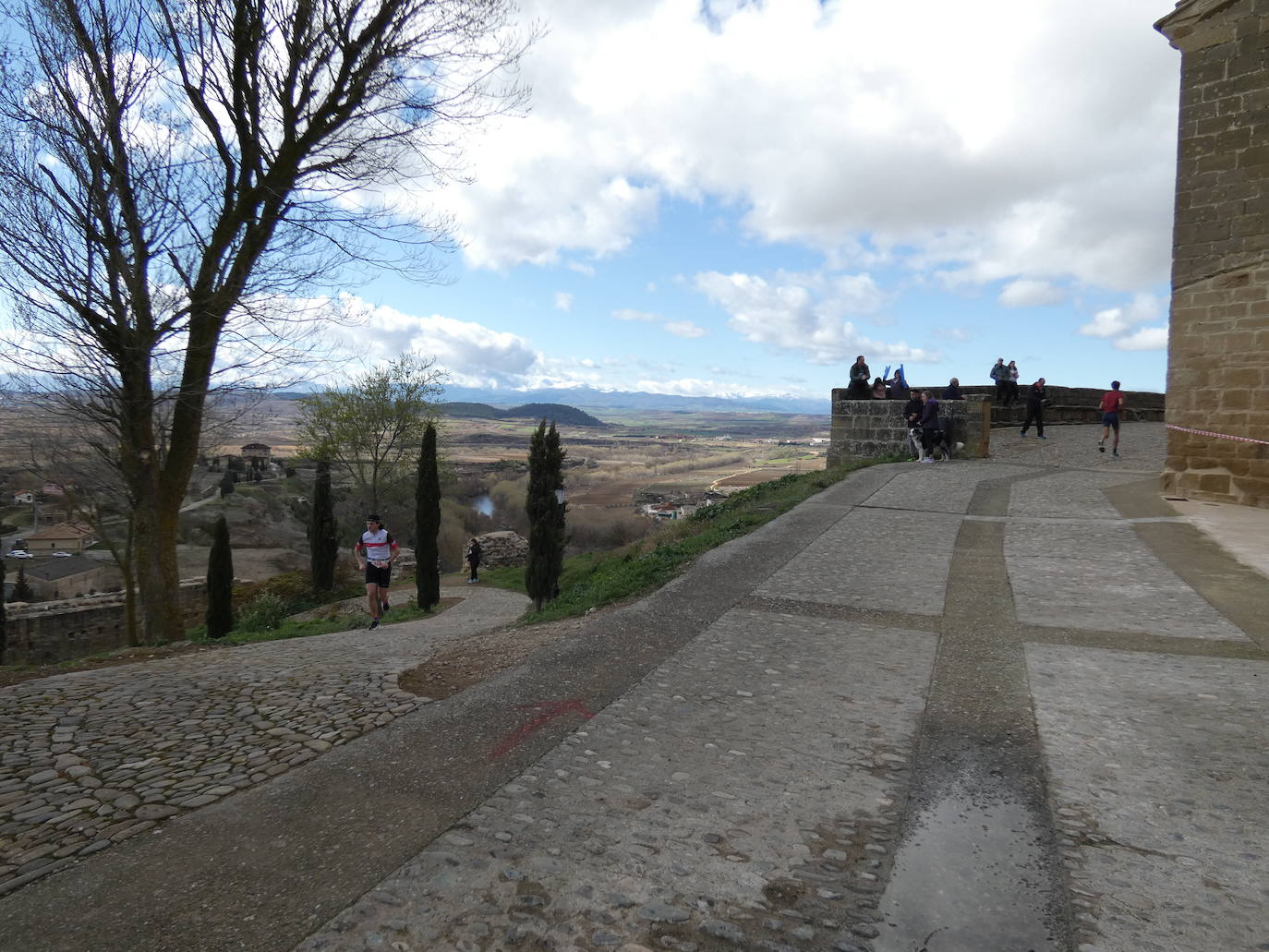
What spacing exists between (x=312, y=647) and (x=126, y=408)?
4506 mm

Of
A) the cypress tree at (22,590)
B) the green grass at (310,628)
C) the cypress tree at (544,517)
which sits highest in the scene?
the cypress tree at (544,517)

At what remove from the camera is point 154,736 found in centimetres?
377

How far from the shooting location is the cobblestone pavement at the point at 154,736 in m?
2.89

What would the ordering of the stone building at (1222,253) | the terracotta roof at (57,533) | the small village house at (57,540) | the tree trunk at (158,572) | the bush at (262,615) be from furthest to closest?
the terracotta roof at (57,533) → the small village house at (57,540) → the bush at (262,615) → the tree trunk at (158,572) → the stone building at (1222,253)

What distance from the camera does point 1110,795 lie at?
2918 millimetres

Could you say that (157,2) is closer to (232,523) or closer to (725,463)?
(232,523)

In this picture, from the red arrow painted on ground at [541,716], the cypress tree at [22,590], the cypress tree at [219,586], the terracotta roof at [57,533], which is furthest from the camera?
the terracotta roof at [57,533]

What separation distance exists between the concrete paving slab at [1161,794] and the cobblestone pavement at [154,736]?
325 cm

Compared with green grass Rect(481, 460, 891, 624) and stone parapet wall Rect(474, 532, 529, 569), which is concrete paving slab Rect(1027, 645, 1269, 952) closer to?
green grass Rect(481, 460, 891, 624)

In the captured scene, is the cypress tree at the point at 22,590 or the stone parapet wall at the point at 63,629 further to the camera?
the cypress tree at the point at 22,590

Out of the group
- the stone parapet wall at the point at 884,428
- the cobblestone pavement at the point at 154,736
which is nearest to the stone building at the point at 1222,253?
the stone parapet wall at the point at 884,428

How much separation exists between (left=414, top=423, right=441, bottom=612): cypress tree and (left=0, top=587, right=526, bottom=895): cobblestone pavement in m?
17.6

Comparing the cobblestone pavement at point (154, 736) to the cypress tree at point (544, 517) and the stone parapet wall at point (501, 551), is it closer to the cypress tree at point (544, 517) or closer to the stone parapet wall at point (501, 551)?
the cypress tree at point (544, 517)

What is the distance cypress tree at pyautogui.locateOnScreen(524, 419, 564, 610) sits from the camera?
18.7 m
